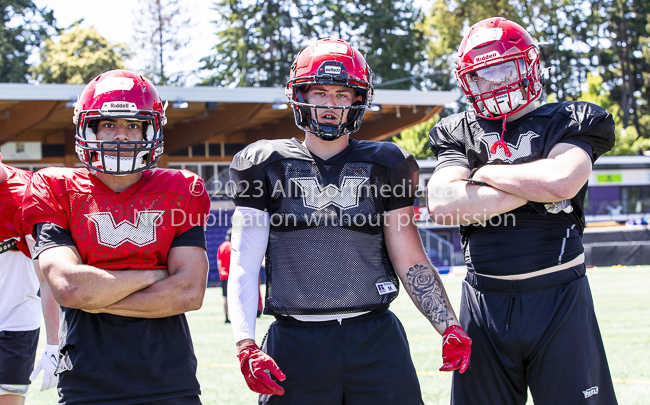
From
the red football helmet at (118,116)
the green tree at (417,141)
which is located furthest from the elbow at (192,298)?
the green tree at (417,141)

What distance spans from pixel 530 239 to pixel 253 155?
4.34ft

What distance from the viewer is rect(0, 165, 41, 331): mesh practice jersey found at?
11.5 ft

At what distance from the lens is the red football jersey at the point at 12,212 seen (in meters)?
3.48

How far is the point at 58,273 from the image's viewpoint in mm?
2664

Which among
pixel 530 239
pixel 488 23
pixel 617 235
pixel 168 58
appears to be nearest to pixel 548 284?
pixel 530 239

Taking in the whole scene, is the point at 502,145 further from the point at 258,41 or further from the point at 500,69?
the point at 258,41

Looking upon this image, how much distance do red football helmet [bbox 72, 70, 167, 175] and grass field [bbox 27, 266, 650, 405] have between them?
11.4 feet

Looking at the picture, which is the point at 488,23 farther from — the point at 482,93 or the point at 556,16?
the point at 556,16

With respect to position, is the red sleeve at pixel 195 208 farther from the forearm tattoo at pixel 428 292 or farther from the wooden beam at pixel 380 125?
the wooden beam at pixel 380 125

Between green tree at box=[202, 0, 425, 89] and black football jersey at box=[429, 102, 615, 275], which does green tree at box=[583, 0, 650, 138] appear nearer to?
green tree at box=[202, 0, 425, 89]

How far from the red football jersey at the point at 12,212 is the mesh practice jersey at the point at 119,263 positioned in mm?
705

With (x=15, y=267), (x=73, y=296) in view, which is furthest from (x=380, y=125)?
(x=73, y=296)

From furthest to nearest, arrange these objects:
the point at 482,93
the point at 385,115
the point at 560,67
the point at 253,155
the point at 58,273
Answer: the point at 560,67, the point at 385,115, the point at 482,93, the point at 253,155, the point at 58,273

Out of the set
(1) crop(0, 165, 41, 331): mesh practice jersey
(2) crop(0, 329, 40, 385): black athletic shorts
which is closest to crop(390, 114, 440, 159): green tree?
(1) crop(0, 165, 41, 331): mesh practice jersey
